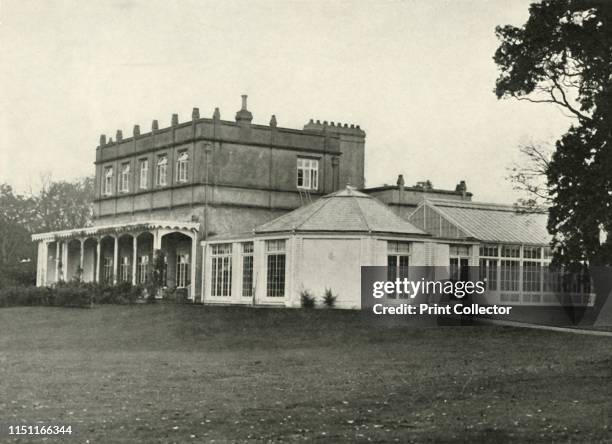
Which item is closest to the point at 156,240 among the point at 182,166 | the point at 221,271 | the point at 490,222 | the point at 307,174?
the point at 221,271

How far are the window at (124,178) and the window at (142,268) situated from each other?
4557 millimetres

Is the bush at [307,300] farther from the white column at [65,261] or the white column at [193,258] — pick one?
the white column at [65,261]

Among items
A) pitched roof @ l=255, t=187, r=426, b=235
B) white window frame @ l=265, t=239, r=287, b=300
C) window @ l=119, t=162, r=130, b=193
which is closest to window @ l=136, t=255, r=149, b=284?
window @ l=119, t=162, r=130, b=193

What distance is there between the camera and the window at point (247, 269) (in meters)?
36.8

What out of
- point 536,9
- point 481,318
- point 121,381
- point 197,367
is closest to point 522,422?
point 121,381

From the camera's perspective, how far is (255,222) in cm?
4353

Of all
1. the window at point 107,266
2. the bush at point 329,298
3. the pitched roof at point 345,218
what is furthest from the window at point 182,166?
the bush at point 329,298

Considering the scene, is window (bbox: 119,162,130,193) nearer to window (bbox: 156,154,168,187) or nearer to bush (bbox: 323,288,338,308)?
window (bbox: 156,154,168,187)

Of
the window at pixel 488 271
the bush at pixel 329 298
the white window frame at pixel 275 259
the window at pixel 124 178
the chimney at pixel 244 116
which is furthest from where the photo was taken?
the window at pixel 124 178

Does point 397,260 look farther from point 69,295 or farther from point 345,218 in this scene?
point 69,295

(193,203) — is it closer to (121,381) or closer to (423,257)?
(423,257)

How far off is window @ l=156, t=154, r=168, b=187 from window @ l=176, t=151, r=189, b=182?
43.1 inches

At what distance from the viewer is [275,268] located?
35625 mm

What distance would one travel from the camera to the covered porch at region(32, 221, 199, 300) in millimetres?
40781
